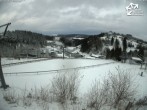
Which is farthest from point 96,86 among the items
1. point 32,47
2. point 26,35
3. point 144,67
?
point 26,35

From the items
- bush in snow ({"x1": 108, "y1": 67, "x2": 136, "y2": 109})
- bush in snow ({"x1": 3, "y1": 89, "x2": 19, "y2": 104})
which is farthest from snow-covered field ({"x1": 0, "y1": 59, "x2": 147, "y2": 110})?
bush in snow ({"x1": 108, "y1": 67, "x2": 136, "y2": 109})

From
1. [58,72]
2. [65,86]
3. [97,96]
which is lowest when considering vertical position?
[97,96]

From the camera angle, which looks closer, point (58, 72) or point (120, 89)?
point (58, 72)

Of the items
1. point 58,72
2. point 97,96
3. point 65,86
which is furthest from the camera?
point 65,86

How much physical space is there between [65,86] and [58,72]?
0.65m

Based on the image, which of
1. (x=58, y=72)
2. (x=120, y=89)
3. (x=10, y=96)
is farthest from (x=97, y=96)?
(x=10, y=96)

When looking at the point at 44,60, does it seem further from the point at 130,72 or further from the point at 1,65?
the point at 130,72

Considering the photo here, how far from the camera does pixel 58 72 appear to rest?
4.20 m

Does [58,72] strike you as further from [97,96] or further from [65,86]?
[97,96]

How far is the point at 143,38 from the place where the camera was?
3.92 metres

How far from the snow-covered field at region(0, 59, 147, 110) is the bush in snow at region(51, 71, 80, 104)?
0.49ft

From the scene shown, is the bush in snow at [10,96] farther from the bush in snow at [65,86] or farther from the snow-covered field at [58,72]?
the bush in snow at [65,86]

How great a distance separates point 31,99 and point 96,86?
65.2 inches

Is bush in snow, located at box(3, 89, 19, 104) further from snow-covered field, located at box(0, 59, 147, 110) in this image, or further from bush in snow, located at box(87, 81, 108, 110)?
bush in snow, located at box(87, 81, 108, 110)
